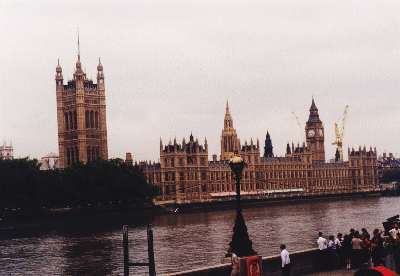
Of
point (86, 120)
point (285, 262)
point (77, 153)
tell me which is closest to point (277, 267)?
point (285, 262)

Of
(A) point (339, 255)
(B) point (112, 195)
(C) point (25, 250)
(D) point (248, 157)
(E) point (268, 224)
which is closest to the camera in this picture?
(A) point (339, 255)

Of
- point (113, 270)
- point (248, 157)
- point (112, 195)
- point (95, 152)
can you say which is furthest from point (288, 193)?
point (113, 270)

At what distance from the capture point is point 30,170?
3482 inches

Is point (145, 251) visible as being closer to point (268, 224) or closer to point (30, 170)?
point (268, 224)

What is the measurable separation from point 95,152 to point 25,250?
9075cm

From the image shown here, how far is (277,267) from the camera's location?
82.3 feet

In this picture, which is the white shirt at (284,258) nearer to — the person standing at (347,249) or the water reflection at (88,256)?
the person standing at (347,249)

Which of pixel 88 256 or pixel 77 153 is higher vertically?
pixel 77 153

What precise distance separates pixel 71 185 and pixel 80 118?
160 feet

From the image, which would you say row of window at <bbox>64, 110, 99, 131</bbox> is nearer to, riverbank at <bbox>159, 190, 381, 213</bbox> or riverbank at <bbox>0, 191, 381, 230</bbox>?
riverbank at <bbox>159, 190, 381, 213</bbox>

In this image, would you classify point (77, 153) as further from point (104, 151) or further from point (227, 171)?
point (227, 171)

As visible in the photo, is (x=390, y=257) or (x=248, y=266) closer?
(x=390, y=257)

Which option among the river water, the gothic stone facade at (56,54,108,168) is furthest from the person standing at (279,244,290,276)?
the gothic stone facade at (56,54,108,168)

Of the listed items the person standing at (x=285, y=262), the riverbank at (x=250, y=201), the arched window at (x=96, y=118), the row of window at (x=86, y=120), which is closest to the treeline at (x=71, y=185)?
the riverbank at (x=250, y=201)
